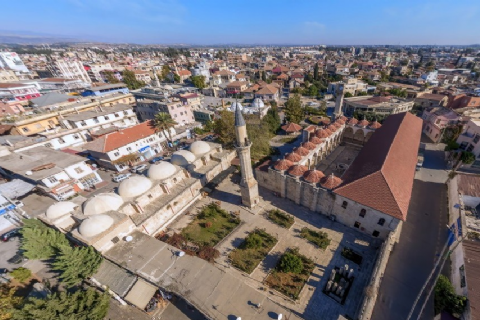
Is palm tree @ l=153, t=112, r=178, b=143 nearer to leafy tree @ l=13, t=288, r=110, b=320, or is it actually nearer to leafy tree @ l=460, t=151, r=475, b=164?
leafy tree @ l=13, t=288, r=110, b=320

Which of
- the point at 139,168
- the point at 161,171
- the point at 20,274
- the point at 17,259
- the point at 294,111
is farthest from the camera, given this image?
the point at 294,111

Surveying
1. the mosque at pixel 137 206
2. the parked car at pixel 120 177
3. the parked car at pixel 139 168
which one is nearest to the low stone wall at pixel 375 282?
the mosque at pixel 137 206

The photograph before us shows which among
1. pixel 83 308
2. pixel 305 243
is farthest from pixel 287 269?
pixel 83 308

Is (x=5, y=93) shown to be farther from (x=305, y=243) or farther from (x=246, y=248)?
(x=305, y=243)

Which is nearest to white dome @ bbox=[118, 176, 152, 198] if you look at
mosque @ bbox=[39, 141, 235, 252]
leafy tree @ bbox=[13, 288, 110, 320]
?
mosque @ bbox=[39, 141, 235, 252]

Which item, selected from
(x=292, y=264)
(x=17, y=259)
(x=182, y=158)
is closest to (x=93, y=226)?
(x=17, y=259)

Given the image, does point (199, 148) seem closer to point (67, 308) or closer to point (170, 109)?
point (170, 109)
